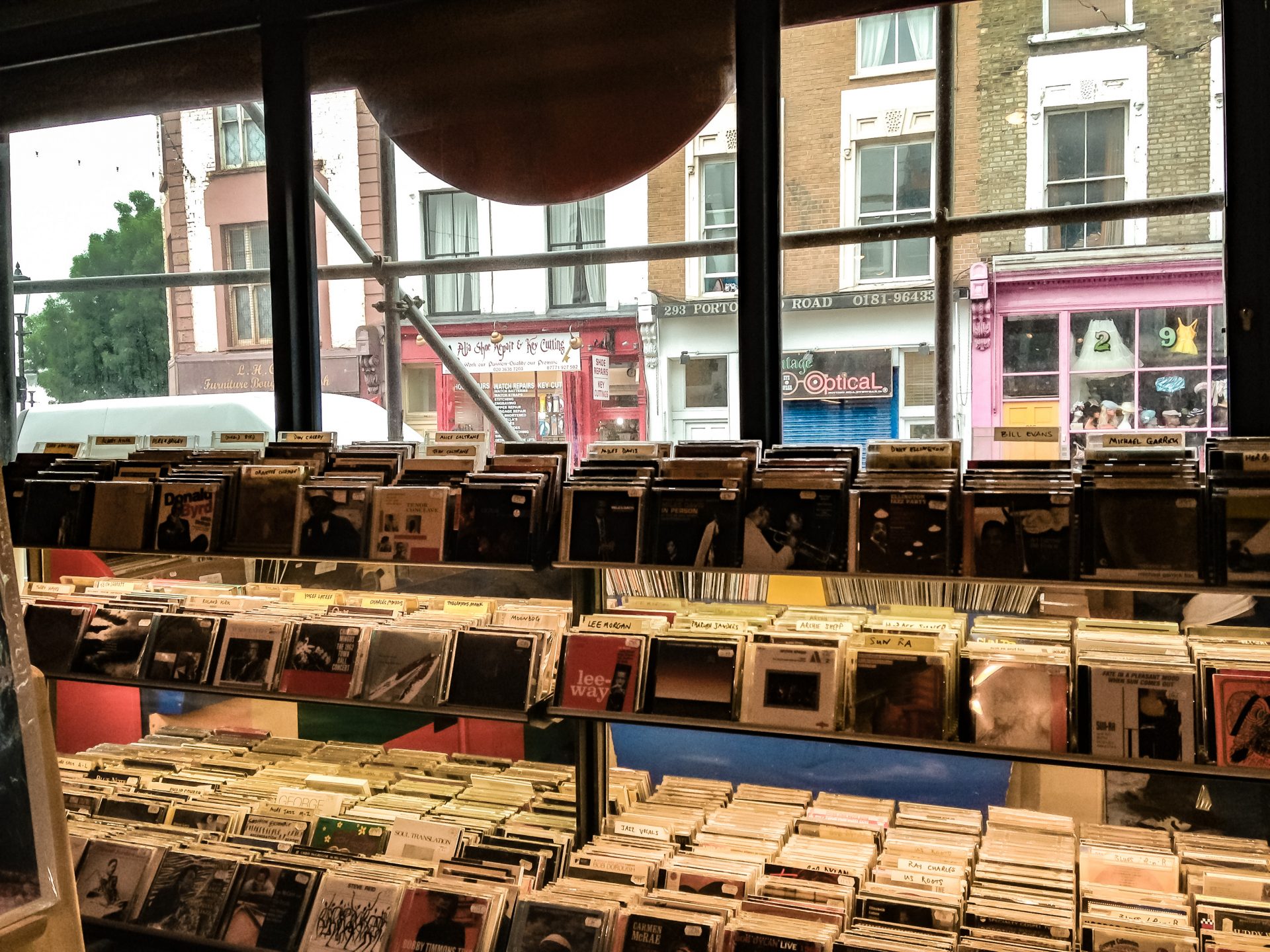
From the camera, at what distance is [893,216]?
350 centimetres

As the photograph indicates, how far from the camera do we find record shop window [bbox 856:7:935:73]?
3.33m

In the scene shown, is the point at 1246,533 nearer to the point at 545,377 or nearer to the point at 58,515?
the point at 545,377

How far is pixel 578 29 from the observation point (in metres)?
3.42

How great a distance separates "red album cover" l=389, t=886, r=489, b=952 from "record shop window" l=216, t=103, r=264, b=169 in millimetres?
2949

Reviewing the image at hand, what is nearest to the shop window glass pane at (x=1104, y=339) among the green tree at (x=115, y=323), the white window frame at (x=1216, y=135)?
the white window frame at (x=1216, y=135)

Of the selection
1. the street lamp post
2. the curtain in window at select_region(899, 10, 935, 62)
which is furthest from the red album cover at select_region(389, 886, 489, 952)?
the street lamp post

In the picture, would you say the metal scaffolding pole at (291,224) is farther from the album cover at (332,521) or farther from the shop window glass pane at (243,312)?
the album cover at (332,521)

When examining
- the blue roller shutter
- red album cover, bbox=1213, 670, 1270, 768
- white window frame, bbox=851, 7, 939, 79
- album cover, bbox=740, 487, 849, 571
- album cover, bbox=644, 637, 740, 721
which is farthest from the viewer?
the blue roller shutter

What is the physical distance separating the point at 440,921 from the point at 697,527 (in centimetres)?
119

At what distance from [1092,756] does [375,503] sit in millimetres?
1950

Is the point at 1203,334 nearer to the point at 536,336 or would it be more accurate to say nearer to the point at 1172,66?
the point at 1172,66

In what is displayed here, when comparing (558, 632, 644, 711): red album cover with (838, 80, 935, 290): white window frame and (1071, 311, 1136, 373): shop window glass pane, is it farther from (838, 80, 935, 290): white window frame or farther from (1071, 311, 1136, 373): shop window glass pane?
(1071, 311, 1136, 373): shop window glass pane

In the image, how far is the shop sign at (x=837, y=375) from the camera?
3.49 m

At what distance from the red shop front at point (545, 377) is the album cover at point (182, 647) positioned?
116 cm
